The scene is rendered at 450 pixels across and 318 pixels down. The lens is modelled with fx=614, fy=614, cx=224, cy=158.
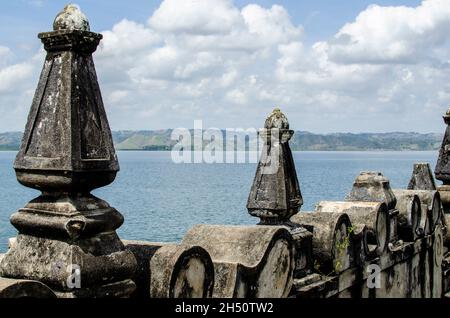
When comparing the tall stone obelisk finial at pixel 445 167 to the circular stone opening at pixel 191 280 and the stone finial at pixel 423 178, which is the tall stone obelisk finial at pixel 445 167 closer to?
the stone finial at pixel 423 178

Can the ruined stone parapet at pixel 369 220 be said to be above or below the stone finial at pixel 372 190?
below

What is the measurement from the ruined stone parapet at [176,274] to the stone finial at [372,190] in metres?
5.31

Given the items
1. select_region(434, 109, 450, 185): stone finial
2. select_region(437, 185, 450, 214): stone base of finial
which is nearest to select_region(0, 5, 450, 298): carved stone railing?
select_region(437, 185, 450, 214): stone base of finial

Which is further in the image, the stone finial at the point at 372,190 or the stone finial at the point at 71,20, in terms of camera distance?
the stone finial at the point at 372,190

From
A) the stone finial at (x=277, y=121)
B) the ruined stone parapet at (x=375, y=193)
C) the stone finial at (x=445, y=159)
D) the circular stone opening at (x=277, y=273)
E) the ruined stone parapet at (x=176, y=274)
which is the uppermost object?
the stone finial at (x=277, y=121)

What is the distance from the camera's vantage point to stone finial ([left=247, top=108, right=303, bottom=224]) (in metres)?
7.90

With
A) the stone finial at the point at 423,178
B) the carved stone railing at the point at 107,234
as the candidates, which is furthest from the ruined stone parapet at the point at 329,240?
the stone finial at the point at 423,178

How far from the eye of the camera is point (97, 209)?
4879 millimetres

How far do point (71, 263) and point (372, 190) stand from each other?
6.67 m

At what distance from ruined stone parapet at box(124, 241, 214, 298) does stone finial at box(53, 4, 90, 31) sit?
193 centimetres

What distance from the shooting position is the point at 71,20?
483 cm

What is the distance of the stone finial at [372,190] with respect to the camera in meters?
10.1

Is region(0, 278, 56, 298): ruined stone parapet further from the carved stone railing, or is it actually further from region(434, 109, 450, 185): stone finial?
region(434, 109, 450, 185): stone finial
